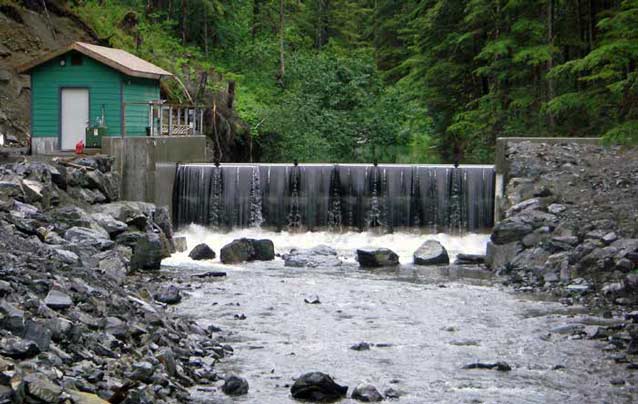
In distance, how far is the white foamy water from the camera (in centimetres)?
2791

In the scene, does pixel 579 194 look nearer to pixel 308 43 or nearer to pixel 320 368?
pixel 320 368

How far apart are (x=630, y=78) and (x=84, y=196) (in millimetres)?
13586

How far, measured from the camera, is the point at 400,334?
16.7 meters

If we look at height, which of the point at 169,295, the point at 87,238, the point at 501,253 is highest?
the point at 87,238

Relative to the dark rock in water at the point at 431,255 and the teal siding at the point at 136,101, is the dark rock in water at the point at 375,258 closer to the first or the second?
the dark rock in water at the point at 431,255

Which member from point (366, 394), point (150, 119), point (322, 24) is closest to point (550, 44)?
point (150, 119)

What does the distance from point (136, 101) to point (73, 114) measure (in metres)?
2.13

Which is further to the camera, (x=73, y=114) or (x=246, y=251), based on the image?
(x=73, y=114)

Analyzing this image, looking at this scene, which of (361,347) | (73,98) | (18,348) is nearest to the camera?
(18,348)

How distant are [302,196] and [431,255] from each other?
5.93 meters

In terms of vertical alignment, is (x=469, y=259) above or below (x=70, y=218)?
below

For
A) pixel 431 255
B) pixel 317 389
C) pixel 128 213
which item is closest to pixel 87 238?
pixel 128 213

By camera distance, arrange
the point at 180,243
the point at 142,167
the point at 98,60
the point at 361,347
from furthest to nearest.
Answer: the point at 98,60
the point at 142,167
the point at 180,243
the point at 361,347

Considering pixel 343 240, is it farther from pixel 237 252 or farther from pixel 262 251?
pixel 237 252
